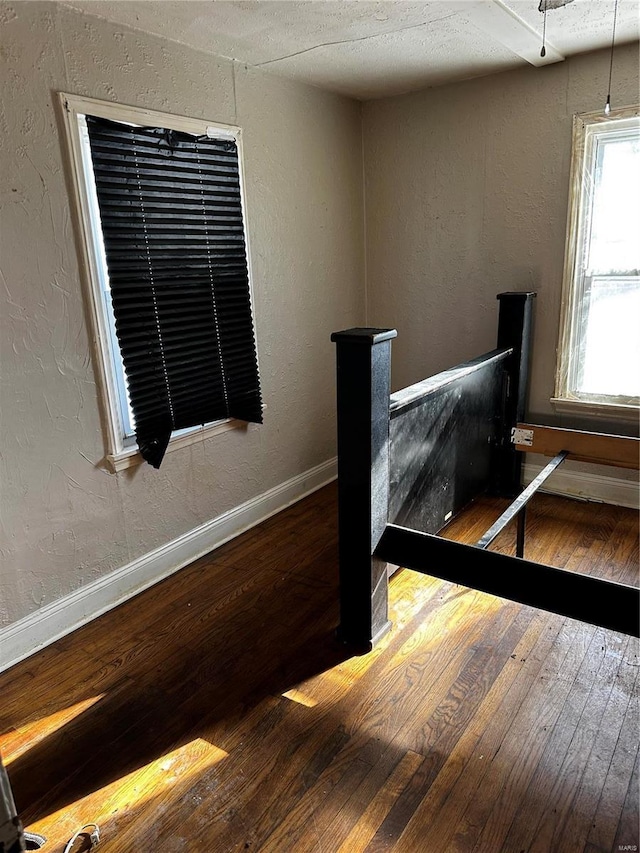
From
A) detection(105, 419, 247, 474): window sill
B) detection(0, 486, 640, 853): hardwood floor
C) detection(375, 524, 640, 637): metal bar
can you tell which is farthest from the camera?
detection(105, 419, 247, 474): window sill

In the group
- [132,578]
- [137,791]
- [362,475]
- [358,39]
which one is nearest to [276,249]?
[358,39]

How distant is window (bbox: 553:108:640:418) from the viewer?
2.96 metres

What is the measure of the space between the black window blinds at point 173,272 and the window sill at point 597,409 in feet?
5.82

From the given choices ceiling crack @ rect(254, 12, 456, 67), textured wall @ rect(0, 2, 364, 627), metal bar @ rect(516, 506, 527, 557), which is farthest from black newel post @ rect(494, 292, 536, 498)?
ceiling crack @ rect(254, 12, 456, 67)

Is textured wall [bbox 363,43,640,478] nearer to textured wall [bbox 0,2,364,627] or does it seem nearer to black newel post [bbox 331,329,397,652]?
textured wall [bbox 0,2,364,627]

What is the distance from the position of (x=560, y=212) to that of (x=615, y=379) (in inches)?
37.0

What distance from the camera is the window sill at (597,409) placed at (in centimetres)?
314

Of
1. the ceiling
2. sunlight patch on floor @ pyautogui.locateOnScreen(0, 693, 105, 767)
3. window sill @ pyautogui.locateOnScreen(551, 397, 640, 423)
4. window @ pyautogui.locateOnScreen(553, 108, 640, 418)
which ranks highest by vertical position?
Answer: the ceiling

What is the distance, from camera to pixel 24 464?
216 cm

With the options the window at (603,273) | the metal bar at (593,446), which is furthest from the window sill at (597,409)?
the metal bar at (593,446)

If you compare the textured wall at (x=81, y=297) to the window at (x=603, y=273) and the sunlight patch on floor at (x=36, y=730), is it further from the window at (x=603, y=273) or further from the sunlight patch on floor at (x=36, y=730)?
the window at (x=603, y=273)

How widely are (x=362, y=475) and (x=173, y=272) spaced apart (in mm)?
1254

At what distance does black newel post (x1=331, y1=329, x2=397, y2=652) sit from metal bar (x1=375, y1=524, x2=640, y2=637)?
92 mm

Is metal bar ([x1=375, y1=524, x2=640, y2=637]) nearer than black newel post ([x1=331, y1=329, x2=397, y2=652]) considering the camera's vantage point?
Yes
